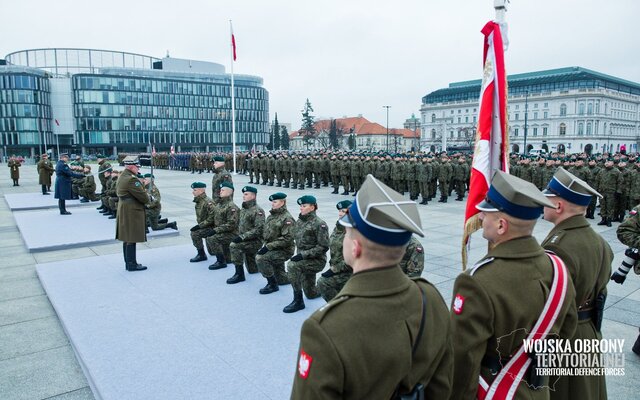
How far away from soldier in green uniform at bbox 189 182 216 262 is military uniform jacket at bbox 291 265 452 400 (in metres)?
6.83

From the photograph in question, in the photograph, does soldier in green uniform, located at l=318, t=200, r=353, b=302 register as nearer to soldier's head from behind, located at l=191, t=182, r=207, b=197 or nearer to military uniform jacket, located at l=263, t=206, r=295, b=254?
military uniform jacket, located at l=263, t=206, r=295, b=254

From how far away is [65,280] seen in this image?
736 cm

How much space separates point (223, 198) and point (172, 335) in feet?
10.6

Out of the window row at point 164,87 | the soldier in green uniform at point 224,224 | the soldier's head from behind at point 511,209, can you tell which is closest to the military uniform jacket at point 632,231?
the soldier's head from behind at point 511,209

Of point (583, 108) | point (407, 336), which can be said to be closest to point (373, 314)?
point (407, 336)

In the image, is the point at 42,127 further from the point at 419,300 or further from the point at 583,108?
the point at 583,108

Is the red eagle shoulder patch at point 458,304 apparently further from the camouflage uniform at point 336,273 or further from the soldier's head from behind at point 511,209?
the camouflage uniform at point 336,273

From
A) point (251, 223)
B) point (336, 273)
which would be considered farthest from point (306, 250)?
point (251, 223)

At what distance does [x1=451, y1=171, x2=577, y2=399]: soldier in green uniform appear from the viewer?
84.7 inches

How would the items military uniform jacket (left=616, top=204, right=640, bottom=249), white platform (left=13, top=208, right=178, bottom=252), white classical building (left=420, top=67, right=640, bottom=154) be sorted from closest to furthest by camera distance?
military uniform jacket (left=616, top=204, right=640, bottom=249)
white platform (left=13, top=208, right=178, bottom=252)
white classical building (left=420, top=67, right=640, bottom=154)

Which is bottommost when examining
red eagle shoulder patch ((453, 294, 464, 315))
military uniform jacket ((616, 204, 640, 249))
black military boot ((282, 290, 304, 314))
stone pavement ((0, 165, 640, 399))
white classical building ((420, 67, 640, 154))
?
stone pavement ((0, 165, 640, 399))

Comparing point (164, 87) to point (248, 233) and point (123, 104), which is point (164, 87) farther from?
point (248, 233)

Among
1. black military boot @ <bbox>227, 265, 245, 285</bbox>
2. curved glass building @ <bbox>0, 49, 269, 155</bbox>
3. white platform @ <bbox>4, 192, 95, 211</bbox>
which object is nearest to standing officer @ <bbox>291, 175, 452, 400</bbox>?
black military boot @ <bbox>227, 265, 245, 285</bbox>

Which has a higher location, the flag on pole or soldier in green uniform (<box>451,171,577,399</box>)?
the flag on pole
